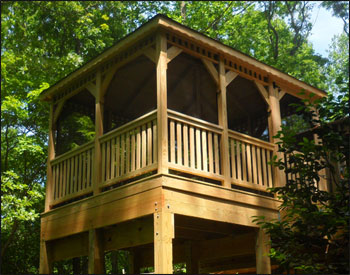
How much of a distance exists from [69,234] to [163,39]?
424 centimetres

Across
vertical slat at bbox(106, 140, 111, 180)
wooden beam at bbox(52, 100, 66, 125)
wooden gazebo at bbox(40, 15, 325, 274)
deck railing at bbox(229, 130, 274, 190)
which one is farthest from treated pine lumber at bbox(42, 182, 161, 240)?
wooden beam at bbox(52, 100, 66, 125)

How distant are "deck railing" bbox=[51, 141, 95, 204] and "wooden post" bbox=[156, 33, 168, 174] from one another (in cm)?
211

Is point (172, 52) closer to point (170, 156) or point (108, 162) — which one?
point (170, 156)

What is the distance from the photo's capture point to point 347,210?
4.89 meters

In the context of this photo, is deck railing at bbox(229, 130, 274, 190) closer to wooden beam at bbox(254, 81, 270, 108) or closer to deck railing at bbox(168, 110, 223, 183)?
deck railing at bbox(168, 110, 223, 183)

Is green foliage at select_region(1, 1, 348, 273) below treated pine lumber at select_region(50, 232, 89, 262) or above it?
above

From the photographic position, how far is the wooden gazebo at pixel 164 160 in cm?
728

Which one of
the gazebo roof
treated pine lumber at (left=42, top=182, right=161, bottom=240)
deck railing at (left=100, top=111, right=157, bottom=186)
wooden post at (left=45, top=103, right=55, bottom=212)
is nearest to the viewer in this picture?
treated pine lumber at (left=42, top=182, right=161, bottom=240)

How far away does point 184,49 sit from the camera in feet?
26.2

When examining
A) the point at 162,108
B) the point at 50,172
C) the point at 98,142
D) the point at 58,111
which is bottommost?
the point at 50,172

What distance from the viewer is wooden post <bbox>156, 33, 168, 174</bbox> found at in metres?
7.00

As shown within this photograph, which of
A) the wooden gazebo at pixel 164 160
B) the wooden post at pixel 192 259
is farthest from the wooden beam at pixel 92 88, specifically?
the wooden post at pixel 192 259

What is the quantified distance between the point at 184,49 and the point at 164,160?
2.17 metres

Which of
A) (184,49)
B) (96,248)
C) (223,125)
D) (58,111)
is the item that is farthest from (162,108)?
(58,111)
